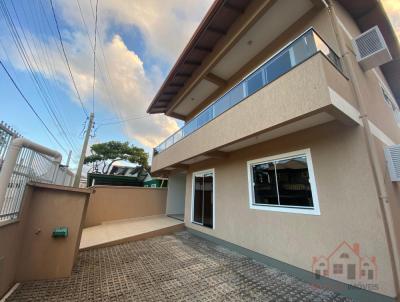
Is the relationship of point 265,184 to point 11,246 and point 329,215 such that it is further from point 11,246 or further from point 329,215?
point 11,246

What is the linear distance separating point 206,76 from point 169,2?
2.88 metres

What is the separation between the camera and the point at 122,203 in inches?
380

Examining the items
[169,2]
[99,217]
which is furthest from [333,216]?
[99,217]

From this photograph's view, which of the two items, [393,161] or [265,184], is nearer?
[393,161]

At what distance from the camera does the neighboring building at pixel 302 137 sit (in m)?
2.97

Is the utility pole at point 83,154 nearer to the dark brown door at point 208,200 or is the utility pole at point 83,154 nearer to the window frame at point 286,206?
the dark brown door at point 208,200

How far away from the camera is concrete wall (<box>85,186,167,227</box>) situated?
8820 millimetres

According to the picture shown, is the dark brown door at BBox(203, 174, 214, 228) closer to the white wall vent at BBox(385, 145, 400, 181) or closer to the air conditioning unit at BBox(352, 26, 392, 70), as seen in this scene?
the white wall vent at BBox(385, 145, 400, 181)

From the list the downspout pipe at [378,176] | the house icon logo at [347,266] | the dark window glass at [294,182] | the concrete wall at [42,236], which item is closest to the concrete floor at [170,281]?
the concrete wall at [42,236]

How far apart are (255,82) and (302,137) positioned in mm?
1807

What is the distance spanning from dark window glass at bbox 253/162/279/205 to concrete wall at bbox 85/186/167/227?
7741 millimetres

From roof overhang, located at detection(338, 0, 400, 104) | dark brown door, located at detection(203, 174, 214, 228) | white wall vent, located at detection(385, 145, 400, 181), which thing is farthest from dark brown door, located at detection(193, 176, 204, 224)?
roof overhang, located at detection(338, 0, 400, 104)

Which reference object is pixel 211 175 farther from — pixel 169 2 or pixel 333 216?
pixel 169 2

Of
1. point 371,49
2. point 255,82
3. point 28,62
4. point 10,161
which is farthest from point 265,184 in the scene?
point 28,62
